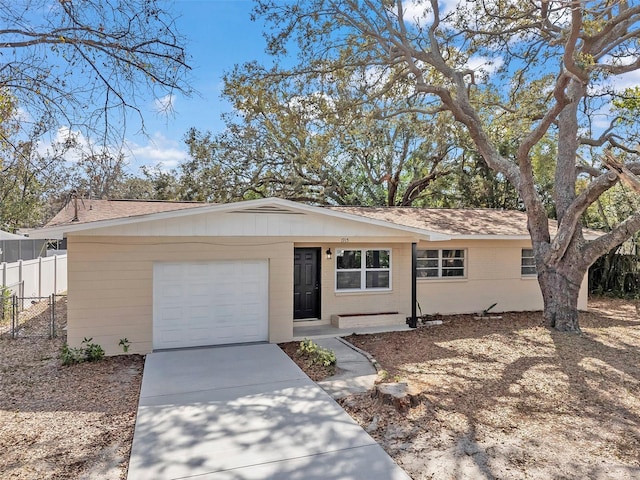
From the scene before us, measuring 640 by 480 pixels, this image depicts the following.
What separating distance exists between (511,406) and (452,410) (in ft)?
2.94

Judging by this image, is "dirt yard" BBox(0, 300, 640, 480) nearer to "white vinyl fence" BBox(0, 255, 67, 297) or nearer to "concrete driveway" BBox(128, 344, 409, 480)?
"concrete driveway" BBox(128, 344, 409, 480)

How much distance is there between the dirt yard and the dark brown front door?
200 cm

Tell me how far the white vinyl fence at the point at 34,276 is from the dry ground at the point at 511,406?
1032cm

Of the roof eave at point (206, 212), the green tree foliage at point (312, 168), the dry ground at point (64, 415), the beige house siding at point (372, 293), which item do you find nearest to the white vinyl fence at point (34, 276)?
the dry ground at point (64, 415)

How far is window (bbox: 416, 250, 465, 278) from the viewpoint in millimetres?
12644

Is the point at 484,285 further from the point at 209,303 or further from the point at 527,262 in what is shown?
the point at 209,303

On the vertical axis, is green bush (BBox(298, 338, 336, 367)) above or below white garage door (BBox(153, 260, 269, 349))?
below

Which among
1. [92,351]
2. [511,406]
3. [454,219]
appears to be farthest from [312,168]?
[511,406]

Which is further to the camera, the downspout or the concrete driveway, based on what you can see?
the downspout

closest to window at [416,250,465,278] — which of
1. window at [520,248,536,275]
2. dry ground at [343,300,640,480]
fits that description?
window at [520,248,536,275]

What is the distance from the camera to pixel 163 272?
905 centimetres

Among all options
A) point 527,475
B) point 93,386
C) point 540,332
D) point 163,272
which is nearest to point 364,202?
point 540,332

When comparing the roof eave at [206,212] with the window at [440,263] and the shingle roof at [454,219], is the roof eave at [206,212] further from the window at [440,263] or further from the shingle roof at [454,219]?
the window at [440,263]

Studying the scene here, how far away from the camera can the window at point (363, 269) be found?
11.7 m
